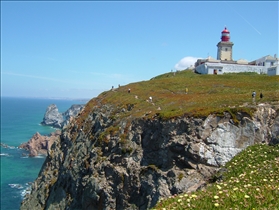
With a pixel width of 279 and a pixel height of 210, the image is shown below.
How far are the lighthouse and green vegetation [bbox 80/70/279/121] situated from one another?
46.6 ft

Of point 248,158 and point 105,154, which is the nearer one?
point 248,158

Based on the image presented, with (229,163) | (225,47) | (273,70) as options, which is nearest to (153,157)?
(229,163)

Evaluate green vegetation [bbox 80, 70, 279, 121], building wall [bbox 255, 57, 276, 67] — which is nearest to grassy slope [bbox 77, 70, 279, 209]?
green vegetation [bbox 80, 70, 279, 121]

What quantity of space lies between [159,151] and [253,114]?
9554 mm

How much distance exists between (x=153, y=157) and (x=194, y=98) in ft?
42.4

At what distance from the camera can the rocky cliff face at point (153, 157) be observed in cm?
2606

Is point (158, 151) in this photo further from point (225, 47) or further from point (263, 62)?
point (225, 47)

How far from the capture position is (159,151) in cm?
2912

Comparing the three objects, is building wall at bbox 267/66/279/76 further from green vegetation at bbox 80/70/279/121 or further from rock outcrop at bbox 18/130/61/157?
rock outcrop at bbox 18/130/61/157

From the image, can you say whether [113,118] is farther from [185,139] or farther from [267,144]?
[267,144]

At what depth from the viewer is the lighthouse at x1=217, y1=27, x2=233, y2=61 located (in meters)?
79.0

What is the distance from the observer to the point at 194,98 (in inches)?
1549

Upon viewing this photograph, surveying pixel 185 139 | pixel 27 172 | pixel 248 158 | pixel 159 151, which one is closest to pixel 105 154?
pixel 159 151

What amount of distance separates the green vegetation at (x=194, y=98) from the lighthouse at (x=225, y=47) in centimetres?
1420
